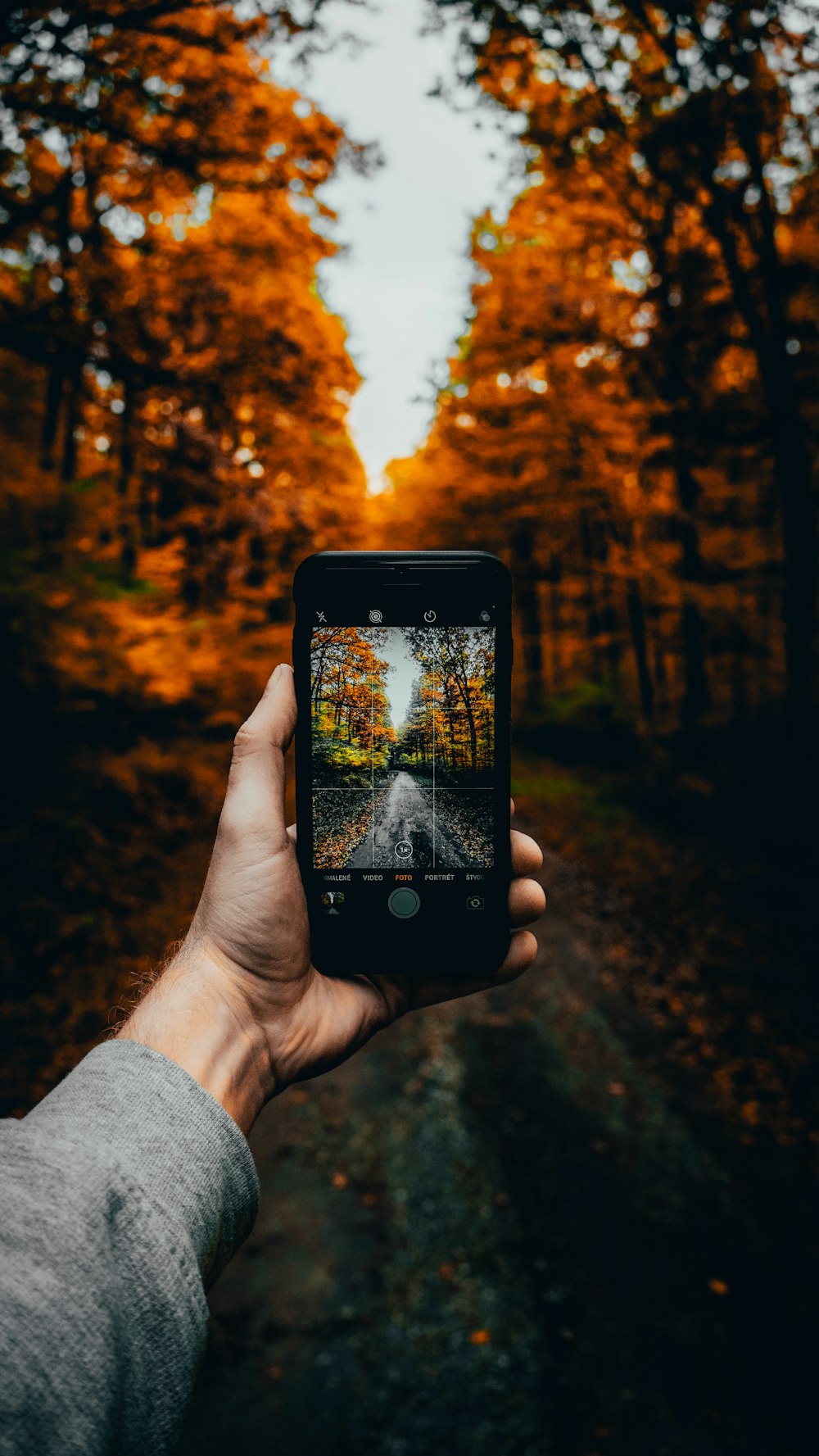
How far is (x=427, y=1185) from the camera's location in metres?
4.85

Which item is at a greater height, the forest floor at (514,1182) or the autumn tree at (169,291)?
the autumn tree at (169,291)

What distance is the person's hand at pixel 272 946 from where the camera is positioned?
1.88 meters

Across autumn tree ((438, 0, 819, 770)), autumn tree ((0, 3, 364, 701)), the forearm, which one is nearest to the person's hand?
the forearm

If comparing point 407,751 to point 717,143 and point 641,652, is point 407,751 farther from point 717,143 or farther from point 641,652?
point 641,652

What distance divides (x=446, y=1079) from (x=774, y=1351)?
9.54 ft

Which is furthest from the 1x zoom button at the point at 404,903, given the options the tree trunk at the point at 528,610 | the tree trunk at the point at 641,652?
the tree trunk at the point at 528,610

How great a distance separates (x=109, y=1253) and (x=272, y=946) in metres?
0.90

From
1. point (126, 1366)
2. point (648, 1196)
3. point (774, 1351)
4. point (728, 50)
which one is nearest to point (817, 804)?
point (648, 1196)

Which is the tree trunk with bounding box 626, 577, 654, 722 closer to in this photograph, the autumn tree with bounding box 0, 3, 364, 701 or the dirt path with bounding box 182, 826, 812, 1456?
the autumn tree with bounding box 0, 3, 364, 701

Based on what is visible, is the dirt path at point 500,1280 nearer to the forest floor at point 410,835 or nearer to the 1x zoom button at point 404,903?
the 1x zoom button at point 404,903

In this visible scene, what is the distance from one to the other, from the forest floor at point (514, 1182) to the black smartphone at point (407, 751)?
10.2 feet

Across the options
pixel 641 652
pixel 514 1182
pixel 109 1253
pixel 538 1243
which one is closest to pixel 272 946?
pixel 109 1253

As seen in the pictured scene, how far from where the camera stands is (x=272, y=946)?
6.49ft

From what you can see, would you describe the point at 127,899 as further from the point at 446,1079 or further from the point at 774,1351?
the point at 774,1351
